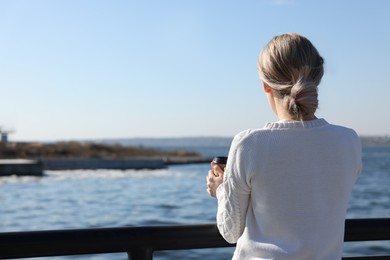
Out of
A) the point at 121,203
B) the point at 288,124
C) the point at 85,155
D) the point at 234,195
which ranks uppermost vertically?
the point at 288,124

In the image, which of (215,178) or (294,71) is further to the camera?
(215,178)

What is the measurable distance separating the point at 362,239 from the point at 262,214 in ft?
2.87

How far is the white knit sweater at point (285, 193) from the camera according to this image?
6.16ft

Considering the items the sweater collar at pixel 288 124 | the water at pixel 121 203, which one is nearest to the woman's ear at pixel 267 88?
the sweater collar at pixel 288 124

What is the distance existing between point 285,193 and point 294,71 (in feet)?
1.16

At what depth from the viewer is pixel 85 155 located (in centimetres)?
6869

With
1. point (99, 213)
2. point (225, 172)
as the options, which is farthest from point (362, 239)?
point (99, 213)

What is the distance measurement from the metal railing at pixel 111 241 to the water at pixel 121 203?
27.3 ft

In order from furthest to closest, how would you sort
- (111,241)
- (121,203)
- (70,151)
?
(70,151) < (121,203) < (111,241)

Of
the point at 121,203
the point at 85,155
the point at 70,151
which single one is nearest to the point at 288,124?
the point at 121,203

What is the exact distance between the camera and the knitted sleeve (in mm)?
1886

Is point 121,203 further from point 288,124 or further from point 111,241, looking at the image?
point 288,124

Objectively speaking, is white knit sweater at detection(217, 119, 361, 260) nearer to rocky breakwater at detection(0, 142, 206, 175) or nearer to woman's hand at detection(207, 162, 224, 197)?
woman's hand at detection(207, 162, 224, 197)

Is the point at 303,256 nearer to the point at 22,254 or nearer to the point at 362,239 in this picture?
the point at 362,239
